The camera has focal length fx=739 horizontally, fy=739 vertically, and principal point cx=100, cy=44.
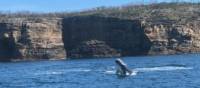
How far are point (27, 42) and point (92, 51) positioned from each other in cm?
1710

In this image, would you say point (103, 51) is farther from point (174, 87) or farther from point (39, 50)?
point (174, 87)

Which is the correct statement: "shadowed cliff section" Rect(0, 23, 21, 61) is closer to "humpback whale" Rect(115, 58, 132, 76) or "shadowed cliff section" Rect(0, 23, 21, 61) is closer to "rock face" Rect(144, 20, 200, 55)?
"rock face" Rect(144, 20, 200, 55)

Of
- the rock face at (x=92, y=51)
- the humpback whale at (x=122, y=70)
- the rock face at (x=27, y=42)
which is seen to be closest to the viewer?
the humpback whale at (x=122, y=70)

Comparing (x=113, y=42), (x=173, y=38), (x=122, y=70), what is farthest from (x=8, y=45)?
(x=122, y=70)

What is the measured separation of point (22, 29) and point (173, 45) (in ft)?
131

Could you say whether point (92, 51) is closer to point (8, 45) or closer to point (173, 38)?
point (173, 38)

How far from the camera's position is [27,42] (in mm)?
192625

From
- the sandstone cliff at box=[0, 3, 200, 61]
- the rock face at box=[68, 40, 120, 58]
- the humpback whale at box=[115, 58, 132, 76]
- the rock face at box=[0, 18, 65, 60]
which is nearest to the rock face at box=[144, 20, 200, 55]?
the sandstone cliff at box=[0, 3, 200, 61]

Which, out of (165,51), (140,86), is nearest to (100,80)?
(140,86)

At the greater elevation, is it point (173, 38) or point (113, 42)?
point (173, 38)

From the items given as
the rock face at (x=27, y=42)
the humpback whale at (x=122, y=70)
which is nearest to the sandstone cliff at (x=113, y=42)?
the rock face at (x=27, y=42)

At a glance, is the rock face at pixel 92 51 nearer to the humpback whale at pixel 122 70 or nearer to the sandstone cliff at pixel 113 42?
the sandstone cliff at pixel 113 42

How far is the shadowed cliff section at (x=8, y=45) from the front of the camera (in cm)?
19112

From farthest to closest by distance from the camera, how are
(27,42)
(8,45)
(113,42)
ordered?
(113,42) < (8,45) < (27,42)
